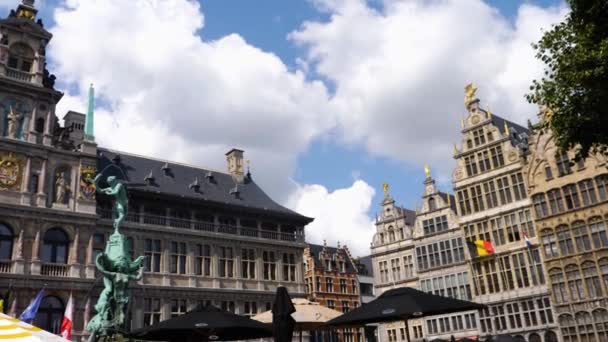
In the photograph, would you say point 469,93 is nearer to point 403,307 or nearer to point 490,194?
point 490,194

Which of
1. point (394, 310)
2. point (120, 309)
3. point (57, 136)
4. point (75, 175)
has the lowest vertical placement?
point (394, 310)

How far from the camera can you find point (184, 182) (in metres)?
40.4

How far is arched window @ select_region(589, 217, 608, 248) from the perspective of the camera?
34.4 metres

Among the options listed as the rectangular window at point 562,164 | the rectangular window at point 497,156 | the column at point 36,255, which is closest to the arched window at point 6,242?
the column at point 36,255

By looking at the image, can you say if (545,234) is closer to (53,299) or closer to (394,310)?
(394,310)

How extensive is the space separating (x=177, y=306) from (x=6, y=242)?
35.5ft

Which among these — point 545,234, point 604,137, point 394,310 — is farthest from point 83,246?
point 545,234

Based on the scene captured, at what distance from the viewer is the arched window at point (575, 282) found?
3506 cm

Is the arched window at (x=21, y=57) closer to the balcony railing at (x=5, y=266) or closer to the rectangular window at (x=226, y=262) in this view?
the balcony railing at (x=5, y=266)

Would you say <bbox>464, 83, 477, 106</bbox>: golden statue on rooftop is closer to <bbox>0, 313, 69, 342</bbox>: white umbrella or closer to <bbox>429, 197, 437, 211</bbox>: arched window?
<bbox>429, 197, 437, 211</bbox>: arched window

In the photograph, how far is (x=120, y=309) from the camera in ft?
80.5

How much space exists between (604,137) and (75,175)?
2860cm

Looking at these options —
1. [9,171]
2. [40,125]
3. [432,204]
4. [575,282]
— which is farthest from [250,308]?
[575,282]

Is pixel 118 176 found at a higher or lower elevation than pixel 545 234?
higher
